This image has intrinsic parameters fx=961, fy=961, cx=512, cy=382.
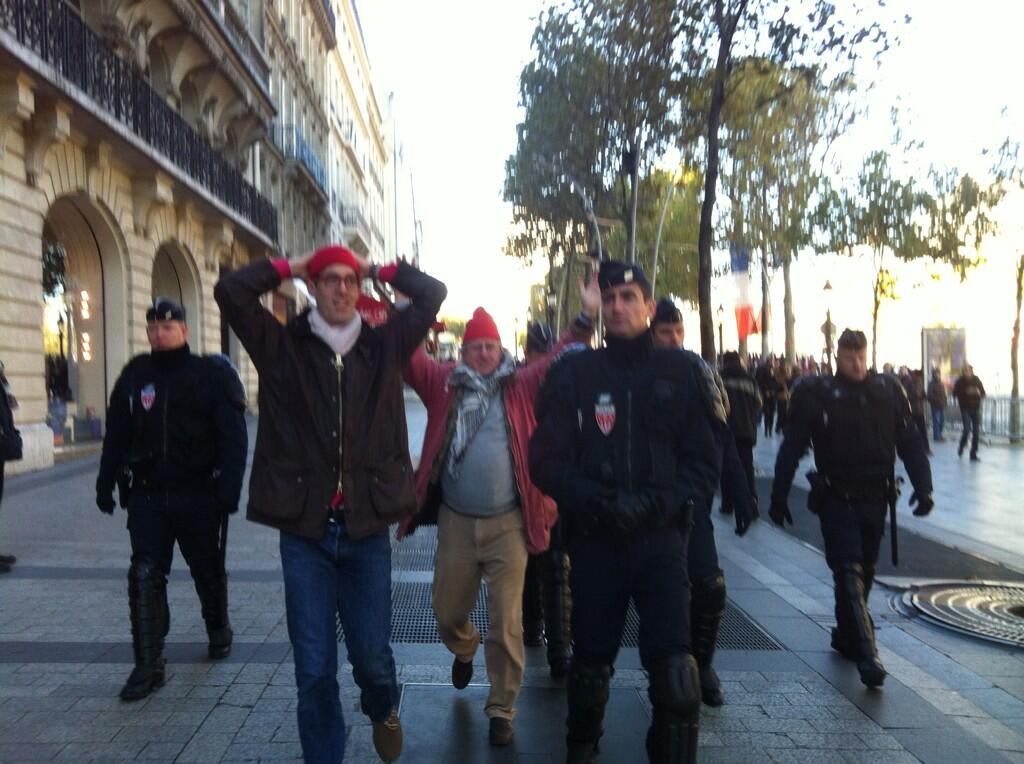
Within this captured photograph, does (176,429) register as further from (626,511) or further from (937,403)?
(937,403)

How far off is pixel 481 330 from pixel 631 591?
1.52m

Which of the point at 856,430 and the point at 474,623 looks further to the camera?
the point at 474,623

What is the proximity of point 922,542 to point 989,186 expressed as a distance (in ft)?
61.0

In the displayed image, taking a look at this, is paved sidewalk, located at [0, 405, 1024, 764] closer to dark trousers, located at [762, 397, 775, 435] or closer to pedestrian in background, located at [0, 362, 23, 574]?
pedestrian in background, located at [0, 362, 23, 574]

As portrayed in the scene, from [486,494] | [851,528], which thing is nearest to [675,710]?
[486,494]

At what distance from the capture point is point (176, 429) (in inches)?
180

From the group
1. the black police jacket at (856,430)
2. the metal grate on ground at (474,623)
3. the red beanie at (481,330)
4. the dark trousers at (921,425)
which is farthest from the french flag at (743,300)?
the red beanie at (481,330)

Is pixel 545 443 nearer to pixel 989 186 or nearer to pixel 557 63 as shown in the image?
pixel 557 63

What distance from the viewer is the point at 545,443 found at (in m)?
3.43

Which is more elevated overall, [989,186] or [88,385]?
[989,186]

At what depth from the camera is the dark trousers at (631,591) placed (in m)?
3.20

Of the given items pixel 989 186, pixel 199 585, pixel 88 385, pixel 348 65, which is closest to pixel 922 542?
pixel 199 585

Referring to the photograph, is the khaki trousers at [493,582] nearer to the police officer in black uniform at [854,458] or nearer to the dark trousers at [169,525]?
the dark trousers at [169,525]

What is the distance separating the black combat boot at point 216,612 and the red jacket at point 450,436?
1.31m
